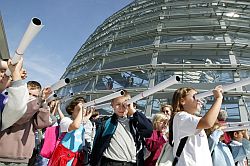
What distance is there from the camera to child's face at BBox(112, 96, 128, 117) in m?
3.35

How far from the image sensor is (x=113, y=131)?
3.32 m

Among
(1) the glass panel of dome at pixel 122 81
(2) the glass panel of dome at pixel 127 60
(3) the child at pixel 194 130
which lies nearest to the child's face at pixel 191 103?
(3) the child at pixel 194 130

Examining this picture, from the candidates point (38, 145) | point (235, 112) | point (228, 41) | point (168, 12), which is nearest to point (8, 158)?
point (38, 145)

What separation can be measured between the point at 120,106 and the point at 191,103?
869mm

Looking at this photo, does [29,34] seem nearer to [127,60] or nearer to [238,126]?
[238,126]

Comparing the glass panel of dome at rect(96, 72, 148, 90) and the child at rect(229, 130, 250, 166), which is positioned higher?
the glass panel of dome at rect(96, 72, 148, 90)

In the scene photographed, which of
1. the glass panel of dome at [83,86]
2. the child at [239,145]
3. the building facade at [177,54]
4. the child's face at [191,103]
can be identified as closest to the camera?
the child's face at [191,103]

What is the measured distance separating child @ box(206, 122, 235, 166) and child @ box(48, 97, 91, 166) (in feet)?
4.80

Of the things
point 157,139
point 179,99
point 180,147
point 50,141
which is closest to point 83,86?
point 50,141

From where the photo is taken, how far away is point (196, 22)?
43.0ft


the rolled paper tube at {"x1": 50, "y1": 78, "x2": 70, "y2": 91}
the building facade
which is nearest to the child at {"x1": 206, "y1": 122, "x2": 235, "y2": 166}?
the rolled paper tube at {"x1": 50, "y1": 78, "x2": 70, "y2": 91}

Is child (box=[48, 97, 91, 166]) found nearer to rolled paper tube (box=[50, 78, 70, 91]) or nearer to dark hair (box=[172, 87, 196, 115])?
rolled paper tube (box=[50, 78, 70, 91])

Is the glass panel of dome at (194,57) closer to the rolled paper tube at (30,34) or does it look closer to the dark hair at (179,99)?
the dark hair at (179,99)

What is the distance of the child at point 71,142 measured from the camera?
10.9 ft
